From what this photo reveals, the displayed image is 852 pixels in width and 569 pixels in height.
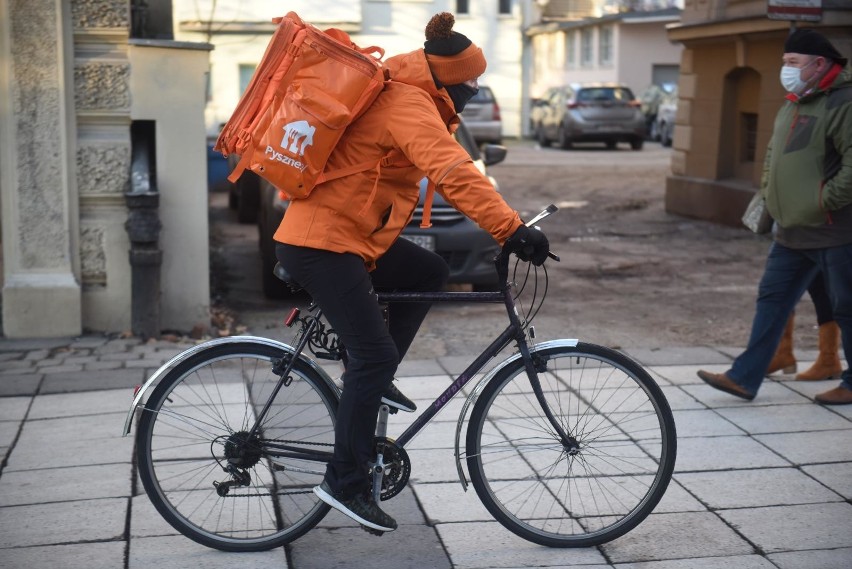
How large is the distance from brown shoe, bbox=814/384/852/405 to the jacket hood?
10.3 ft

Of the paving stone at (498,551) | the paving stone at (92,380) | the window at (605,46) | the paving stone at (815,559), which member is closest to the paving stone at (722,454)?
the paving stone at (815,559)

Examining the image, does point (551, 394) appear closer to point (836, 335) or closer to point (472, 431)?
point (472, 431)

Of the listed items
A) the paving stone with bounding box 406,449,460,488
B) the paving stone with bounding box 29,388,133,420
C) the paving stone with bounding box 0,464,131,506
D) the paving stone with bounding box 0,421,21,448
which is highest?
the paving stone with bounding box 406,449,460,488

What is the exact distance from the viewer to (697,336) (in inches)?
327

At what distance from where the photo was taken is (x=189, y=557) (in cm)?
418

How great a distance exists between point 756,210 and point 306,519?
3.32 meters

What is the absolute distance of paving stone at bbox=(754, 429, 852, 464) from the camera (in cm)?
527

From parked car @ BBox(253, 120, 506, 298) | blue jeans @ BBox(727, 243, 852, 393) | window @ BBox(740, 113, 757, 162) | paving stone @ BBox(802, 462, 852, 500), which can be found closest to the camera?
paving stone @ BBox(802, 462, 852, 500)

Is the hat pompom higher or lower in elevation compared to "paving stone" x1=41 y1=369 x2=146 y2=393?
higher

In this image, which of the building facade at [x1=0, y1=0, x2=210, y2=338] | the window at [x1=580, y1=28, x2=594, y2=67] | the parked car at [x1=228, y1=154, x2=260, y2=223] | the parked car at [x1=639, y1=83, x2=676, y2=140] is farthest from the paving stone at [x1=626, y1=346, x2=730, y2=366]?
the window at [x1=580, y1=28, x2=594, y2=67]

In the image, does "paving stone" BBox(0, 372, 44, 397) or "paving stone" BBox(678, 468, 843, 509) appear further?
"paving stone" BBox(0, 372, 44, 397)

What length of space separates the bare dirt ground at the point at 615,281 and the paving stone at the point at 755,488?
112 inches

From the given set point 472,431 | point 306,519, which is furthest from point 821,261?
point 306,519

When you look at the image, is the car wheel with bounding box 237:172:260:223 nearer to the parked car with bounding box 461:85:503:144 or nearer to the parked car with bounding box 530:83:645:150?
the parked car with bounding box 461:85:503:144
